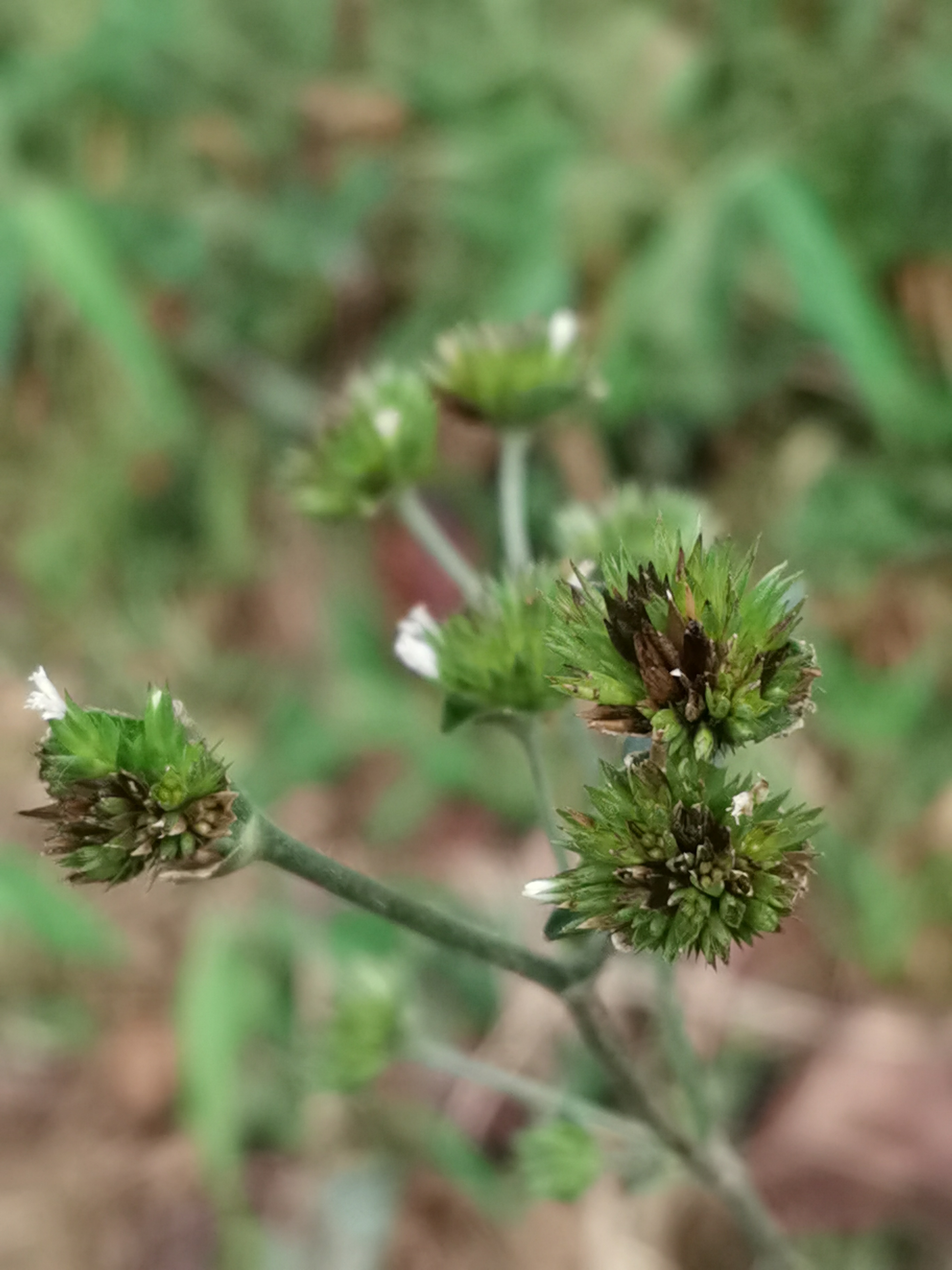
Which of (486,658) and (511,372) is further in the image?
(511,372)

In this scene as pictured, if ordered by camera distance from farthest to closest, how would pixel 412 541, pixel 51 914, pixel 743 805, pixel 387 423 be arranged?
1. pixel 412 541
2. pixel 51 914
3. pixel 387 423
4. pixel 743 805

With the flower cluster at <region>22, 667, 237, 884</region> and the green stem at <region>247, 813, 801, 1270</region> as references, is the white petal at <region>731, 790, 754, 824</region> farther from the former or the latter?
the flower cluster at <region>22, 667, 237, 884</region>

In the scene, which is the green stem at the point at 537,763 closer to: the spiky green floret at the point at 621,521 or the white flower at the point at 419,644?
the white flower at the point at 419,644

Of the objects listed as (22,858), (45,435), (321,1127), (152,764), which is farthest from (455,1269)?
(45,435)

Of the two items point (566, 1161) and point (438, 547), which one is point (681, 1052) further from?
point (438, 547)

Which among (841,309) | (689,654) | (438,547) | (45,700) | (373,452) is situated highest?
(841,309)

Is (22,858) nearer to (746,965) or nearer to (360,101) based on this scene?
(746,965)

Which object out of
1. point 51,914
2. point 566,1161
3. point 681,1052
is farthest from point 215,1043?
A: point 681,1052
